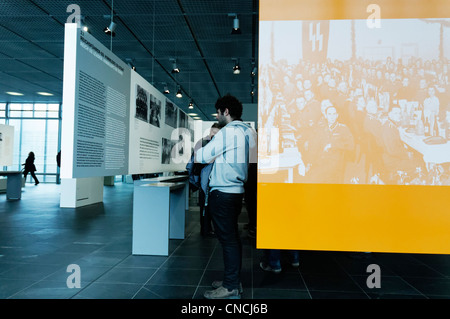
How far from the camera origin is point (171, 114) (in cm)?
550

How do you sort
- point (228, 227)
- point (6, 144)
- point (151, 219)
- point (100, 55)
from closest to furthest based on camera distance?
point (228, 227) < point (100, 55) < point (151, 219) < point (6, 144)

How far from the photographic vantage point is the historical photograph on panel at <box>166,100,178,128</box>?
523 cm

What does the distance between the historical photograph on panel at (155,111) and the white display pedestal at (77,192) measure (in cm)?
427

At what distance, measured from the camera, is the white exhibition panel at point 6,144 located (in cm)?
1026

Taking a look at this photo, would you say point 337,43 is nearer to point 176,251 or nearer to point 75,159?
point 75,159

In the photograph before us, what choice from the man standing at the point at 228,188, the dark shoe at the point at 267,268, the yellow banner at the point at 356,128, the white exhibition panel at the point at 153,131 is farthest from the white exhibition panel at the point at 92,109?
the dark shoe at the point at 267,268

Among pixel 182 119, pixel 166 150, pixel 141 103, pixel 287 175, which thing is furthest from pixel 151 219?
pixel 182 119

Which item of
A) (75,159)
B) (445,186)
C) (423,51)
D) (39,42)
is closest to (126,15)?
(39,42)

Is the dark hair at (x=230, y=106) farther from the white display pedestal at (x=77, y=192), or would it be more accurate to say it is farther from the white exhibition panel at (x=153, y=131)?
the white display pedestal at (x=77, y=192)

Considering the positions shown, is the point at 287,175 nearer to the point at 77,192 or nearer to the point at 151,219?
the point at 151,219

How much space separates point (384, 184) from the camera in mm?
2297

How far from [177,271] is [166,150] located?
2503mm

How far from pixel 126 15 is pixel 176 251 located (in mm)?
3934

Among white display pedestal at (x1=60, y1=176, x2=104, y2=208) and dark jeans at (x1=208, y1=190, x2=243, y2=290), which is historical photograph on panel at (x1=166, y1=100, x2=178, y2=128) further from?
white display pedestal at (x1=60, y1=176, x2=104, y2=208)
